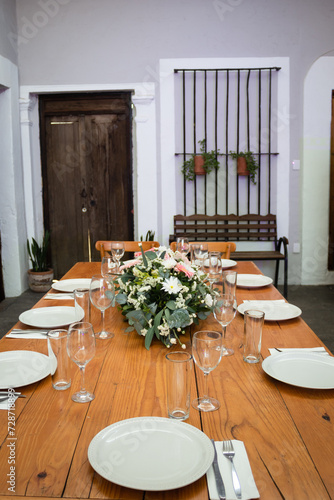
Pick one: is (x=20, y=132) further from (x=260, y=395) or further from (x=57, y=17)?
(x=260, y=395)

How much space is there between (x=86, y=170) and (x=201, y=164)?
1275 mm

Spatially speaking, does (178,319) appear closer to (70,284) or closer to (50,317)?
(50,317)

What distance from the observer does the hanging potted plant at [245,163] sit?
4.95 meters

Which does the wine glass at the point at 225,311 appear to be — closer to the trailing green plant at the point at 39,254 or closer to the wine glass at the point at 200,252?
the wine glass at the point at 200,252

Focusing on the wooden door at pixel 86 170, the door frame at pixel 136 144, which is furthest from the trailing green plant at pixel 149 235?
the wooden door at pixel 86 170

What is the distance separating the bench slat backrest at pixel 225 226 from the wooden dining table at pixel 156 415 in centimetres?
346

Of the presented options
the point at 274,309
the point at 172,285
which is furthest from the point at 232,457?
the point at 274,309

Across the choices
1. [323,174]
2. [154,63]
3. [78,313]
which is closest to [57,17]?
[154,63]

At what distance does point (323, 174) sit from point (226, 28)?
1806mm

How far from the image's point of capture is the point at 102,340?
1675 millimetres

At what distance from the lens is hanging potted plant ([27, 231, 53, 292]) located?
501 cm

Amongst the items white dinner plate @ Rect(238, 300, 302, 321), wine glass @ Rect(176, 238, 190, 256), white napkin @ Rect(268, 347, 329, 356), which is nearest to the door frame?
wine glass @ Rect(176, 238, 190, 256)

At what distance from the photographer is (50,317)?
192 cm

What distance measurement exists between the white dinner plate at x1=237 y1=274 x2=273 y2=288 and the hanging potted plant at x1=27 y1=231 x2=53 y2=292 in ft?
9.54
